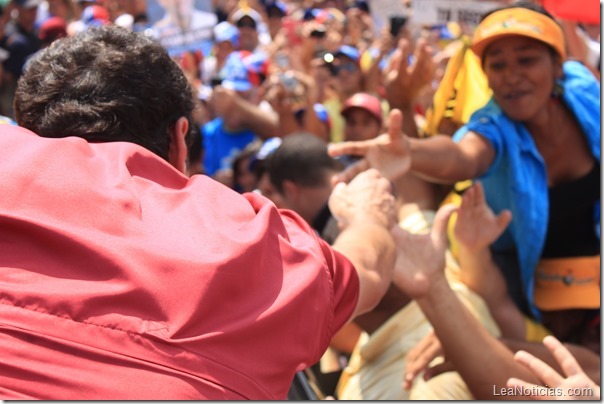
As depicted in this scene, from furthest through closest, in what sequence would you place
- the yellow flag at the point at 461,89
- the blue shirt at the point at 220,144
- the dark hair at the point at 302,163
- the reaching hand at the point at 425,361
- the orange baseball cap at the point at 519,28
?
1. the blue shirt at the point at 220,144
2. the dark hair at the point at 302,163
3. the yellow flag at the point at 461,89
4. the orange baseball cap at the point at 519,28
5. the reaching hand at the point at 425,361

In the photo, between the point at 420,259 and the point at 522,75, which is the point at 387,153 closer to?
the point at 420,259

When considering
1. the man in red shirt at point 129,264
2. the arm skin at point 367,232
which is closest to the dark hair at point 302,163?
the arm skin at point 367,232

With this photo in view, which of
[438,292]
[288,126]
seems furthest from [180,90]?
[288,126]

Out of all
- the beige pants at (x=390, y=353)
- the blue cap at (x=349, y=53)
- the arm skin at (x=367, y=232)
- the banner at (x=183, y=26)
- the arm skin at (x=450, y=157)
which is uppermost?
the arm skin at (x=367, y=232)

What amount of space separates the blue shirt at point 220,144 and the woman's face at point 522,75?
9.41ft

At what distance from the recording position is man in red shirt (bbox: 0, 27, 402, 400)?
57.7 inches

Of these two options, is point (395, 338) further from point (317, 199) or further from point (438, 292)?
point (317, 199)

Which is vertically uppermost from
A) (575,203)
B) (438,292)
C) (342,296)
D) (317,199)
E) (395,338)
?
(342,296)

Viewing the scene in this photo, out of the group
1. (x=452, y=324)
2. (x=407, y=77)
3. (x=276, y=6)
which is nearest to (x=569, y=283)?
(x=452, y=324)

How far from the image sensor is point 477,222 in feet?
10.0

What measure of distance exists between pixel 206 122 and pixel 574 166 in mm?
3951

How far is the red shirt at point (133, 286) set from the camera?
4.79 ft

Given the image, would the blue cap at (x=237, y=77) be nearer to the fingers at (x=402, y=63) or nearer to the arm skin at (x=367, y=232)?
the fingers at (x=402, y=63)

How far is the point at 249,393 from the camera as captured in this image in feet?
5.14
